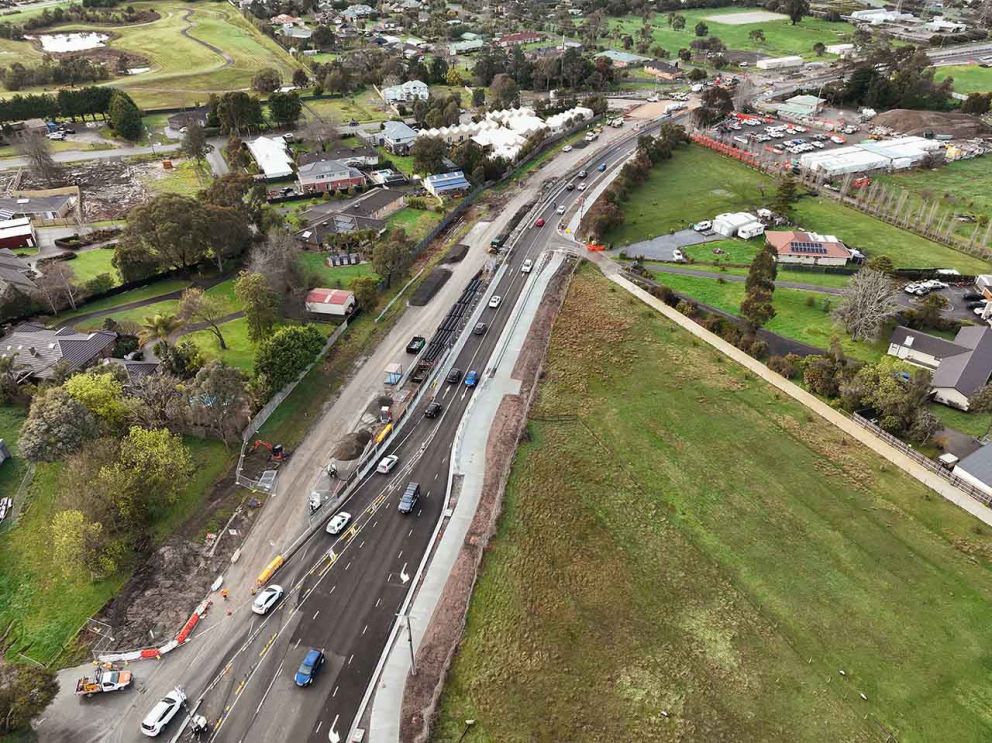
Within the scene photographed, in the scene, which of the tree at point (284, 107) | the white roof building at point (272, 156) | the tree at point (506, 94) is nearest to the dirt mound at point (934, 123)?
the tree at point (506, 94)

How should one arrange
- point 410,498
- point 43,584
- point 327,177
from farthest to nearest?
point 327,177, point 410,498, point 43,584

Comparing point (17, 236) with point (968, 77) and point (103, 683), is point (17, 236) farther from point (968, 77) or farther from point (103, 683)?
point (968, 77)

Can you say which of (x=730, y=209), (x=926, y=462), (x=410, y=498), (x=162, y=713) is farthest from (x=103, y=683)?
(x=730, y=209)

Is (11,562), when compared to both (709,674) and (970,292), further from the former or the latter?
(970,292)

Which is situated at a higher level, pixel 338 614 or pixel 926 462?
pixel 926 462

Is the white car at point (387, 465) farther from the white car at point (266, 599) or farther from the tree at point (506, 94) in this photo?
the tree at point (506, 94)

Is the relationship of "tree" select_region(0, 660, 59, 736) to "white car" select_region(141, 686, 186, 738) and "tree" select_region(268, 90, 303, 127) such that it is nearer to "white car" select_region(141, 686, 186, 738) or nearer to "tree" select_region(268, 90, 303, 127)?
"white car" select_region(141, 686, 186, 738)
